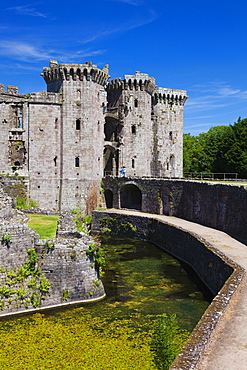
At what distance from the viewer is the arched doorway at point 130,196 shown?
1738 inches

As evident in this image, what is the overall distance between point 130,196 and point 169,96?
45.6 feet

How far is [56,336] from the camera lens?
13.3 meters

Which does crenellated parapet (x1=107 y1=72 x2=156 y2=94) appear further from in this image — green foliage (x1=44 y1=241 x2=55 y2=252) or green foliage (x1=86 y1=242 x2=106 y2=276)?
green foliage (x1=44 y1=241 x2=55 y2=252)

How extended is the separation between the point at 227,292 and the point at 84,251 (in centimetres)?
675

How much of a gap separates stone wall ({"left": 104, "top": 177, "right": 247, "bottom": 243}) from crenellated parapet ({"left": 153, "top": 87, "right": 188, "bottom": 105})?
13948 mm

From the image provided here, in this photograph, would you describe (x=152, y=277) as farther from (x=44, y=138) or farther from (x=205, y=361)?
(x=44, y=138)

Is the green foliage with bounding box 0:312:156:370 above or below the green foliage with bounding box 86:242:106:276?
below

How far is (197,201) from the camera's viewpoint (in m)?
30.3

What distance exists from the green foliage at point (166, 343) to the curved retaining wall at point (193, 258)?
1.90m

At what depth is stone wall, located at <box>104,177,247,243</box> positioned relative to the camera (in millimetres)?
23703

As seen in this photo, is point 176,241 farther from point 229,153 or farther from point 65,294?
point 229,153

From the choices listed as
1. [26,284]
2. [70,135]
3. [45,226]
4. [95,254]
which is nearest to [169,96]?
[70,135]

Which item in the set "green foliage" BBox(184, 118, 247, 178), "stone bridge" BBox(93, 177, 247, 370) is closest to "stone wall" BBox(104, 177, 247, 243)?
"stone bridge" BBox(93, 177, 247, 370)

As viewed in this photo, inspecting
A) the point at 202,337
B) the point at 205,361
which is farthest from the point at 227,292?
the point at 205,361
